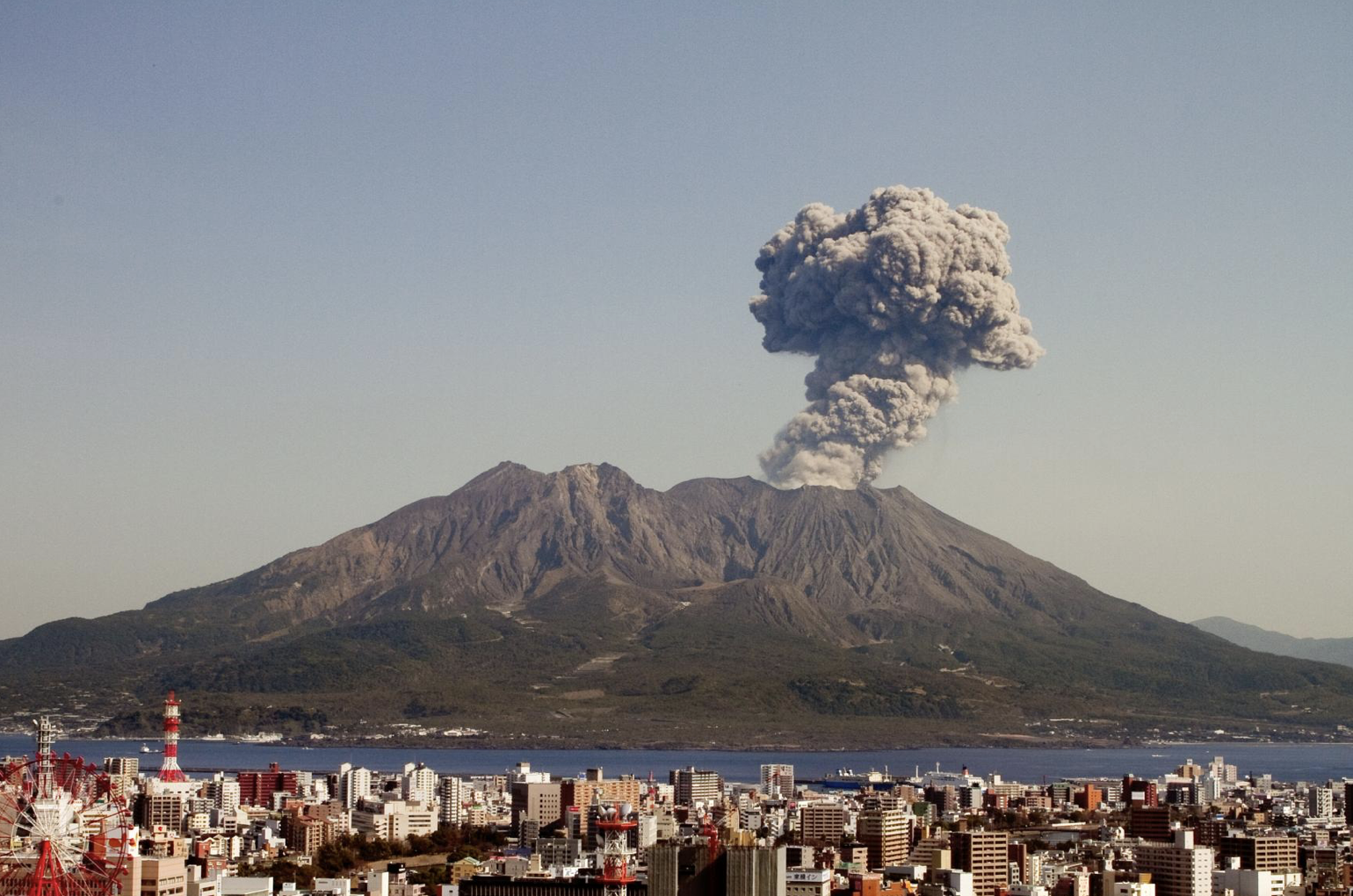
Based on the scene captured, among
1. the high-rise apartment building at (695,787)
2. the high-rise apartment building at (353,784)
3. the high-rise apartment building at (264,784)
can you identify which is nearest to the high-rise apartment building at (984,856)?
the high-rise apartment building at (695,787)

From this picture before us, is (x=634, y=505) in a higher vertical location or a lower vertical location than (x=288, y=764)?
higher

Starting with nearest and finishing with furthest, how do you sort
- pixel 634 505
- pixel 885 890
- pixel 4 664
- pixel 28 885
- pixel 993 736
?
pixel 28 885, pixel 885 890, pixel 993 736, pixel 4 664, pixel 634 505

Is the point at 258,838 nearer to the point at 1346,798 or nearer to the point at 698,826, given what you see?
the point at 698,826

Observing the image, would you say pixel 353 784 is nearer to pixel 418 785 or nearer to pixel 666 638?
pixel 418 785

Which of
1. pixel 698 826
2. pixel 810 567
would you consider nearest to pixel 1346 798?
pixel 698 826

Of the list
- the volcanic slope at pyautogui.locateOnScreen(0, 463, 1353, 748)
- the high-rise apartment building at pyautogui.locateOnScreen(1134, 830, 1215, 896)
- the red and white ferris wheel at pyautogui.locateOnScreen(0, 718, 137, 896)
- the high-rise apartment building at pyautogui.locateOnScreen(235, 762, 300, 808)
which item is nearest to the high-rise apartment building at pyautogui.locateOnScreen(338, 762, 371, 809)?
the high-rise apartment building at pyautogui.locateOnScreen(235, 762, 300, 808)

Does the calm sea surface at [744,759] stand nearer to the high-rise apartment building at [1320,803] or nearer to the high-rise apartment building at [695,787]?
the high-rise apartment building at [695,787]
